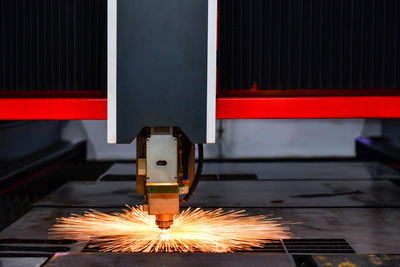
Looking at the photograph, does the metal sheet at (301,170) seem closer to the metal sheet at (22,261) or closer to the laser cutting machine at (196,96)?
the laser cutting machine at (196,96)

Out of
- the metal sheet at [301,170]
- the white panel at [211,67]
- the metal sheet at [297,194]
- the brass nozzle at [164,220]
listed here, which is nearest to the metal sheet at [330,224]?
the metal sheet at [297,194]

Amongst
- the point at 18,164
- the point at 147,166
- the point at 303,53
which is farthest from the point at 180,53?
the point at 18,164

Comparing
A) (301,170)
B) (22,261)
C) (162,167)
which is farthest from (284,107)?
(301,170)

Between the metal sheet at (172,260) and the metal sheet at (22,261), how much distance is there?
0.03 metres

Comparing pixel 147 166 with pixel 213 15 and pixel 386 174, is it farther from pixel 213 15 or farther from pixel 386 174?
pixel 386 174

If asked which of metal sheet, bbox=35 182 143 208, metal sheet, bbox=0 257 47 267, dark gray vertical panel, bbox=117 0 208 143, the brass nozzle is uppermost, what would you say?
dark gray vertical panel, bbox=117 0 208 143

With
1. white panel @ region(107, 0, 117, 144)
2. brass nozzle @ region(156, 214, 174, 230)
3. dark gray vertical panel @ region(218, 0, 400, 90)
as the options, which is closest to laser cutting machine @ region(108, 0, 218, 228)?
white panel @ region(107, 0, 117, 144)

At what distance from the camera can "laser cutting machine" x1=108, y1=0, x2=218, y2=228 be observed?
1.08 meters

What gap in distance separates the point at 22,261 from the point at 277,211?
3.17 ft

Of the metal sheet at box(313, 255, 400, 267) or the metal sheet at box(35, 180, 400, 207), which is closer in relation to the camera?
the metal sheet at box(313, 255, 400, 267)

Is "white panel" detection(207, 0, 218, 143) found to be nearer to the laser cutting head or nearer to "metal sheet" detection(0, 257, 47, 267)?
the laser cutting head

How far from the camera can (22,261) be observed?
1252mm

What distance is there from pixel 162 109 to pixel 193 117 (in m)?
0.08

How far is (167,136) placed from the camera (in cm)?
111
